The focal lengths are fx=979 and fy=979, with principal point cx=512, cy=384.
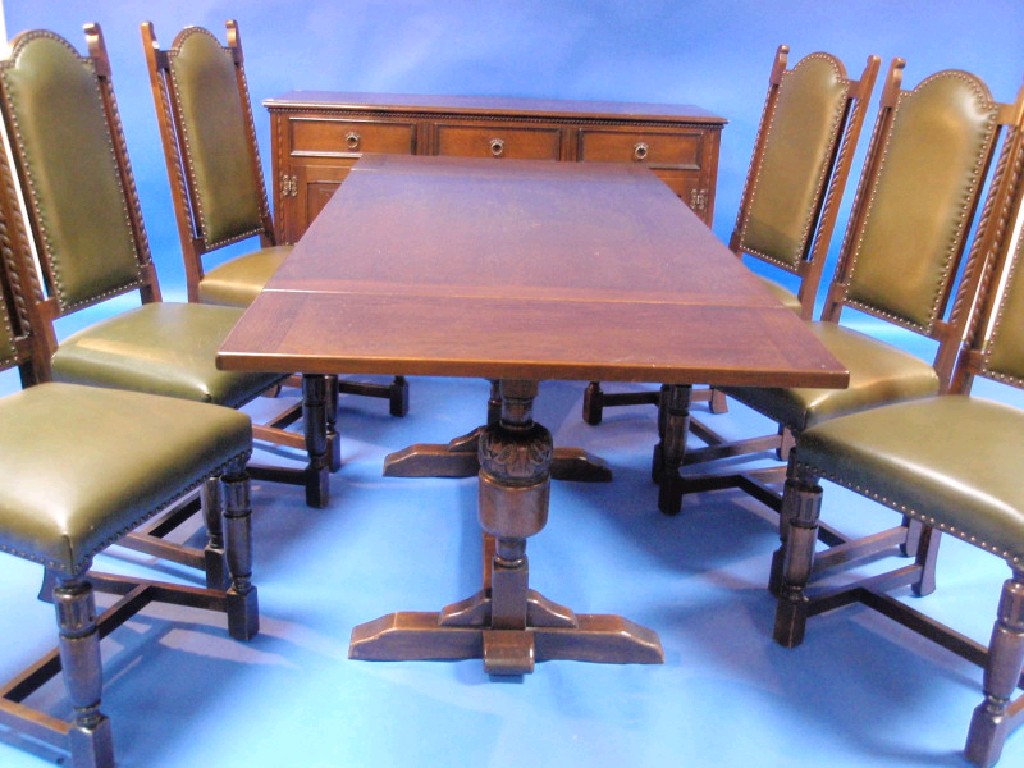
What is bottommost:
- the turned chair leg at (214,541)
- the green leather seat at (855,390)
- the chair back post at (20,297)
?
the turned chair leg at (214,541)

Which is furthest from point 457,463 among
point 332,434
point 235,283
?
point 235,283

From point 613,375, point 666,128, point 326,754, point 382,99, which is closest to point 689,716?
point 326,754

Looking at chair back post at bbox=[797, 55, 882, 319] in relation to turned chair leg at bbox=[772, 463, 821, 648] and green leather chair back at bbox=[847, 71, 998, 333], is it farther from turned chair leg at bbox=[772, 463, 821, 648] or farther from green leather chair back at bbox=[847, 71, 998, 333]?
turned chair leg at bbox=[772, 463, 821, 648]

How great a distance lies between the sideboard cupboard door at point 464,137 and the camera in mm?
3451

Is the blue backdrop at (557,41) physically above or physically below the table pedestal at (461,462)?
above

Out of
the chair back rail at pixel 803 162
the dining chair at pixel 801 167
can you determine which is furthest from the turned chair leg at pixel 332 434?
the chair back rail at pixel 803 162

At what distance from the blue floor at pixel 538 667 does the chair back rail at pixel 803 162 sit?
79cm

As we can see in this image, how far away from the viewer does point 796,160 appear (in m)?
2.95

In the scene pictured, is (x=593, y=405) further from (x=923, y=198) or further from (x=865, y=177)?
(x=923, y=198)

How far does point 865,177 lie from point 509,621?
155 cm

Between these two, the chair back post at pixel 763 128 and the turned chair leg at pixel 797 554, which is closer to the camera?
the turned chair leg at pixel 797 554

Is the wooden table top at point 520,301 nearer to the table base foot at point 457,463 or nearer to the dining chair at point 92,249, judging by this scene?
the dining chair at point 92,249

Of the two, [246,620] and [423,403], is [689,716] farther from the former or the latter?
[423,403]

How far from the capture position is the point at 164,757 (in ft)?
5.92
